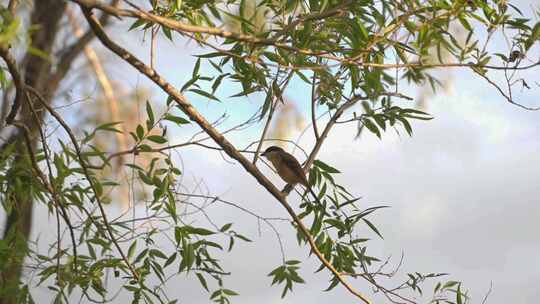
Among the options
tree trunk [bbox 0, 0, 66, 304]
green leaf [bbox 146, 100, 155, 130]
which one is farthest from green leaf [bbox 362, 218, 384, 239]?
tree trunk [bbox 0, 0, 66, 304]

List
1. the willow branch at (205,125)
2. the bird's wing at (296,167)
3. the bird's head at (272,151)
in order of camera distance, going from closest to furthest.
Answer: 1. the willow branch at (205,125)
2. the bird's wing at (296,167)
3. the bird's head at (272,151)

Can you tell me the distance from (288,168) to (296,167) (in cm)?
14

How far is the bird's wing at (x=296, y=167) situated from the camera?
3.34 meters

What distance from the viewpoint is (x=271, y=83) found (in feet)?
10.2

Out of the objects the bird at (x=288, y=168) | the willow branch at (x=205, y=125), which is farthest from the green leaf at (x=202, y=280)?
the bird at (x=288, y=168)

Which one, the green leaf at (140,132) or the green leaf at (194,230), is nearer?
the green leaf at (140,132)

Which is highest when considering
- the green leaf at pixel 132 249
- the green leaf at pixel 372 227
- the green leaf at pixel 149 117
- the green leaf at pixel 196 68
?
the green leaf at pixel 196 68

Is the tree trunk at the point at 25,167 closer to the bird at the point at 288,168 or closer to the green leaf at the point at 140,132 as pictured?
the green leaf at the point at 140,132

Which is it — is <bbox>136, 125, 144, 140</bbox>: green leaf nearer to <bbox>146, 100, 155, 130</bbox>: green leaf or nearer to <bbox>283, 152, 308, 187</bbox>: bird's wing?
<bbox>146, 100, 155, 130</bbox>: green leaf

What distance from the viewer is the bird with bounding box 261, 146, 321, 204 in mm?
3367

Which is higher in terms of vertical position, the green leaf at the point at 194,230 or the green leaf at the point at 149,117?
the green leaf at the point at 149,117

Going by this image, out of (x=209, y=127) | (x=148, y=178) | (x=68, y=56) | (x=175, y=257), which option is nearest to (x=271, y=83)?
(x=209, y=127)

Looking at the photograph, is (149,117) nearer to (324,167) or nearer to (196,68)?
(196,68)

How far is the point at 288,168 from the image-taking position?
3637 mm
